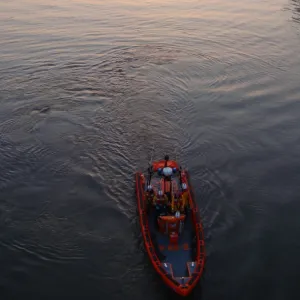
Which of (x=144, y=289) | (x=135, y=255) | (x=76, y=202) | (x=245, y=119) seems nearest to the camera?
(x=144, y=289)

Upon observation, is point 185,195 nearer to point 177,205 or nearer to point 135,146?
point 177,205

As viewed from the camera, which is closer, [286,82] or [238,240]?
[238,240]

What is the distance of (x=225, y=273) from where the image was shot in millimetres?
16875

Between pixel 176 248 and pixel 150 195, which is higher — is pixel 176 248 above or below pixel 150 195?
below

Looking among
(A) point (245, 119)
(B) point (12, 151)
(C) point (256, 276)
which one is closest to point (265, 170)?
(A) point (245, 119)

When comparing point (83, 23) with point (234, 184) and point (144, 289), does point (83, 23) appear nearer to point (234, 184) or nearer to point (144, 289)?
point (234, 184)

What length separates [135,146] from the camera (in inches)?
1011

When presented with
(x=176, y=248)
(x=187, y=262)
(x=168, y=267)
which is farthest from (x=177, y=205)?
(x=168, y=267)

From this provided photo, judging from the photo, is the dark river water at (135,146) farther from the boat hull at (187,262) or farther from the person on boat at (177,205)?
the person on boat at (177,205)

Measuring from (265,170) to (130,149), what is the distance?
28.7 ft

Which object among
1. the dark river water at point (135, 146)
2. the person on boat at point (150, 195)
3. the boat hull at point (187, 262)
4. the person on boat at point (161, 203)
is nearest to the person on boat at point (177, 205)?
the person on boat at point (161, 203)

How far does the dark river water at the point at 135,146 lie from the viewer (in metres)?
17.0

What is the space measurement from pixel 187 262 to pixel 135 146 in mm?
11155

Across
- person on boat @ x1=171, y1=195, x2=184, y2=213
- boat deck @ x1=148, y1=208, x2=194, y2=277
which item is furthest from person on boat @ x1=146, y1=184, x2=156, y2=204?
person on boat @ x1=171, y1=195, x2=184, y2=213
